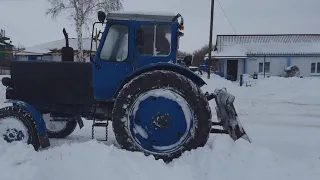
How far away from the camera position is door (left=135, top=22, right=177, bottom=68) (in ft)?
16.8

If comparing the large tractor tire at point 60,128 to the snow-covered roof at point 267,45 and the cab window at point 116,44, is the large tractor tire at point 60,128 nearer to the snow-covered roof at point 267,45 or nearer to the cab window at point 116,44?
the cab window at point 116,44

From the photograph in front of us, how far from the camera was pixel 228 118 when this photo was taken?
5.55m

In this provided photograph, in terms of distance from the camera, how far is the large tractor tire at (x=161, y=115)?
15.5ft

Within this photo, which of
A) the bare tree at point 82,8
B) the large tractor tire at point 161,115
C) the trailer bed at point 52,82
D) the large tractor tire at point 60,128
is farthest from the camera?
the bare tree at point 82,8

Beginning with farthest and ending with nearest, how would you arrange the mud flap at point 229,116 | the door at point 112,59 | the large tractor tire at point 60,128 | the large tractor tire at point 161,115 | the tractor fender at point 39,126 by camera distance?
the large tractor tire at point 60,128 < the door at point 112,59 < the mud flap at point 229,116 < the tractor fender at point 39,126 < the large tractor tire at point 161,115

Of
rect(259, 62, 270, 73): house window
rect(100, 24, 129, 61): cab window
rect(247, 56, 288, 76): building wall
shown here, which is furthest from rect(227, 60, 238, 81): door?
rect(100, 24, 129, 61): cab window

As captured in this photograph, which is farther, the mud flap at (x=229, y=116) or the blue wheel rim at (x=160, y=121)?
the mud flap at (x=229, y=116)

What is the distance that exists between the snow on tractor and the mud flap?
0.06ft

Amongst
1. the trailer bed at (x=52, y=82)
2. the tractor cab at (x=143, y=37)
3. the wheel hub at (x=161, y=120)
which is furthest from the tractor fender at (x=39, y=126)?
the wheel hub at (x=161, y=120)

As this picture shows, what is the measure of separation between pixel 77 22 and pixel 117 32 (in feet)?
70.3

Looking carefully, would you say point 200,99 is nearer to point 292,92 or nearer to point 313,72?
point 292,92

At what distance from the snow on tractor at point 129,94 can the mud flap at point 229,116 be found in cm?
2

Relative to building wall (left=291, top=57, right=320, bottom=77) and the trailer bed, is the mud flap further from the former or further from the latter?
building wall (left=291, top=57, right=320, bottom=77)

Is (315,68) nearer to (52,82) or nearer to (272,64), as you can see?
(272,64)
